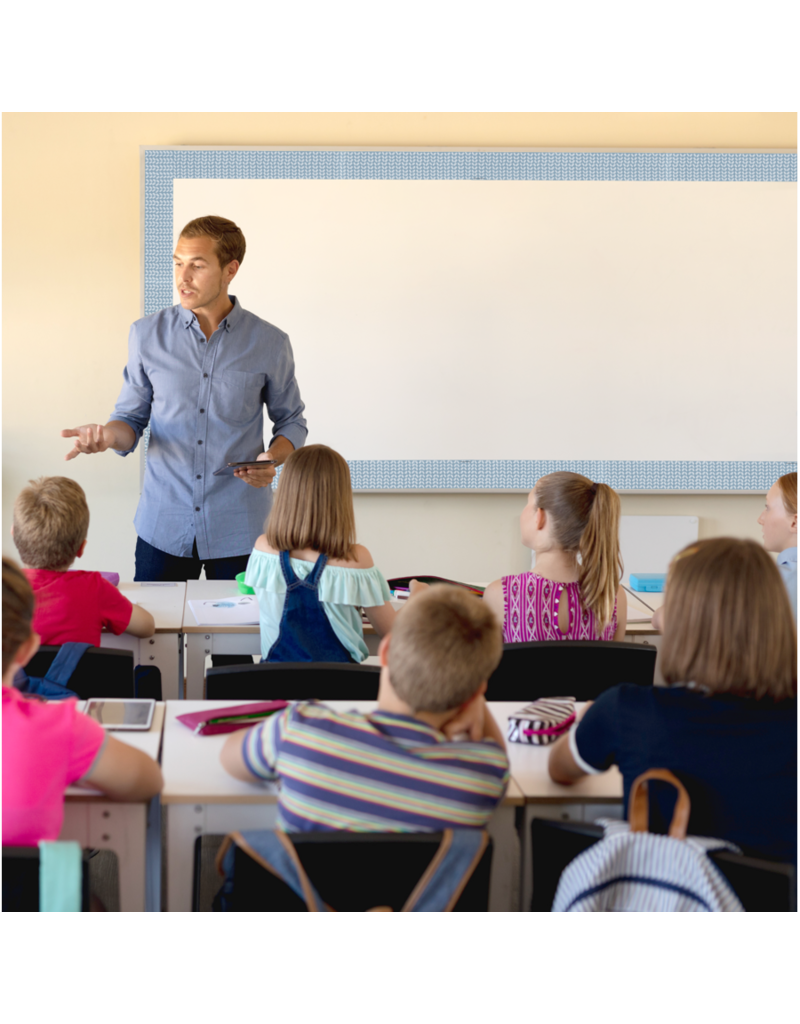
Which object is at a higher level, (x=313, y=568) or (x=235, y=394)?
(x=235, y=394)

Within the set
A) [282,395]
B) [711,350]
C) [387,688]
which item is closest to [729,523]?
[711,350]

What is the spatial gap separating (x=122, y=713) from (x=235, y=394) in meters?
1.67

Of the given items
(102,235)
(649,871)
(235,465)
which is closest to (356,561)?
(235,465)

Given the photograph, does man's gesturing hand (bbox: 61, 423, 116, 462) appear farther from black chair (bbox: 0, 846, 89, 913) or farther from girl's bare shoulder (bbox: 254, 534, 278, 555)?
black chair (bbox: 0, 846, 89, 913)

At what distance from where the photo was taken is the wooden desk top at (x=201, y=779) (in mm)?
1620

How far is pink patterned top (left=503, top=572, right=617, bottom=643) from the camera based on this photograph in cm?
253

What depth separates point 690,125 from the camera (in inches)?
180

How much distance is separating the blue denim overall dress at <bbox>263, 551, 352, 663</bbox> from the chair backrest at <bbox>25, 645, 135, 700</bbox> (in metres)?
0.40

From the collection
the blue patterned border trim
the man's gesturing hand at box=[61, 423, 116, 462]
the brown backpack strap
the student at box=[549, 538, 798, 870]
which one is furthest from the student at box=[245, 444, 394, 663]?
the blue patterned border trim

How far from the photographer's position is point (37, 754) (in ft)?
4.66

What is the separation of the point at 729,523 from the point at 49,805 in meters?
Answer: 4.04

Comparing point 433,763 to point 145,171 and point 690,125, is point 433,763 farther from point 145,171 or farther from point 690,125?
point 690,125

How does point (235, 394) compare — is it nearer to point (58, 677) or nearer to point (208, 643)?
point (208, 643)

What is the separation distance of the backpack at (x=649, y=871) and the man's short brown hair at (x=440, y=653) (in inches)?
11.4
